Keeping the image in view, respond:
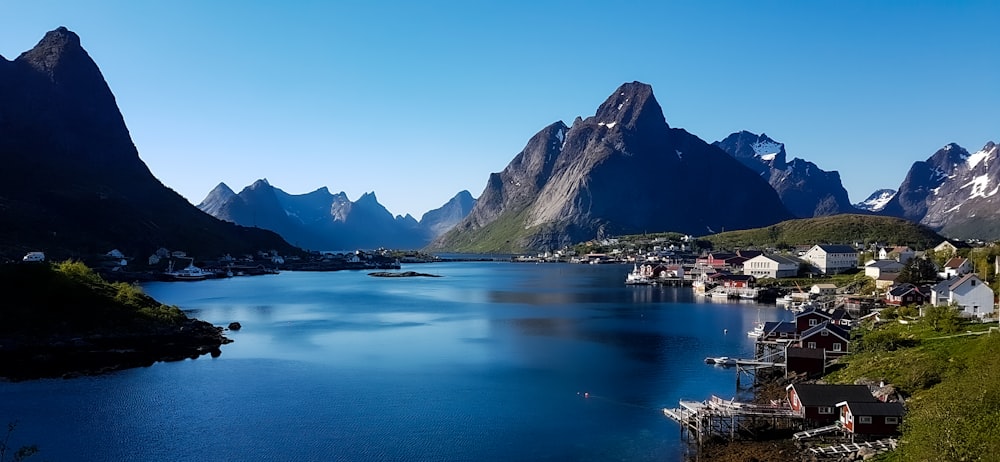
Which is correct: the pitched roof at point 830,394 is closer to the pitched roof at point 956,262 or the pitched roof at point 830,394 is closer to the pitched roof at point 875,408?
the pitched roof at point 875,408

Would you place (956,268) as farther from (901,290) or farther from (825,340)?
(825,340)

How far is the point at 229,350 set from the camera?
40906mm

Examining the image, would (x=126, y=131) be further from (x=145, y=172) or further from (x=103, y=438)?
(x=103, y=438)

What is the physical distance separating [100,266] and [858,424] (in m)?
87.3

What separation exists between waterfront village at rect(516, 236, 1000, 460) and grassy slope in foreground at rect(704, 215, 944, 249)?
42639 millimetres

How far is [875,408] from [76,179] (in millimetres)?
127176

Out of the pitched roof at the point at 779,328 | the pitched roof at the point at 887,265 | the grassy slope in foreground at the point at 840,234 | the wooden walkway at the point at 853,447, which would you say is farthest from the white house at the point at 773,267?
the wooden walkway at the point at 853,447

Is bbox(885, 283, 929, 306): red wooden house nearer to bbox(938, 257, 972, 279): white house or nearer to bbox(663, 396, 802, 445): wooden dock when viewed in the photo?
bbox(938, 257, 972, 279): white house

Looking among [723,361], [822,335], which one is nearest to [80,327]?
[723,361]

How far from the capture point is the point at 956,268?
59.7 meters

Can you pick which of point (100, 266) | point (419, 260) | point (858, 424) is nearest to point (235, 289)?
point (100, 266)

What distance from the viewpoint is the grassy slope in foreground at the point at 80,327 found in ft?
117

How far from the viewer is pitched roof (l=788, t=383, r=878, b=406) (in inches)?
895

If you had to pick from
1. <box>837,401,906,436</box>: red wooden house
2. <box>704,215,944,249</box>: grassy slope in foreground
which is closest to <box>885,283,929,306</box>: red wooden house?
<box>837,401,906,436</box>: red wooden house
